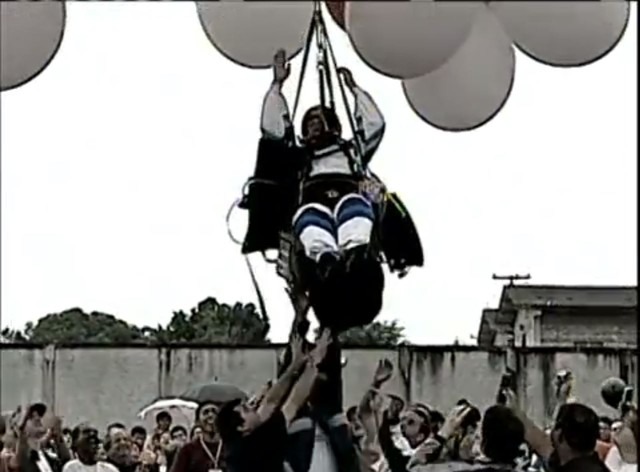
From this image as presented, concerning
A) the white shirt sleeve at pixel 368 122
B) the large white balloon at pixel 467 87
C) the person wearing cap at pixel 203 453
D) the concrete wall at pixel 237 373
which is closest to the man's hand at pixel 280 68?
the white shirt sleeve at pixel 368 122

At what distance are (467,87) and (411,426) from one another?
8.79ft

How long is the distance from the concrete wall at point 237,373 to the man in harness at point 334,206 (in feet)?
46.7

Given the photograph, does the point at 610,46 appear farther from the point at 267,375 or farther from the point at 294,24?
the point at 267,375

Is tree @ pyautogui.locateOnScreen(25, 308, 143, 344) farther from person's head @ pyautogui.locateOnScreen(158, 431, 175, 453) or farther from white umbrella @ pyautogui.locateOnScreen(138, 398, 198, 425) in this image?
person's head @ pyautogui.locateOnScreen(158, 431, 175, 453)

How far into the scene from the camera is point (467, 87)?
477 cm

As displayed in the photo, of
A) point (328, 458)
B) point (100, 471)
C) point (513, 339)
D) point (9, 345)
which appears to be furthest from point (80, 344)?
point (328, 458)

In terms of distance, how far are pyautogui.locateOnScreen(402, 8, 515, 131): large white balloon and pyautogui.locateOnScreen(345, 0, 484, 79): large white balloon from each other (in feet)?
1.98

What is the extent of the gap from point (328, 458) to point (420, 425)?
1.94 meters

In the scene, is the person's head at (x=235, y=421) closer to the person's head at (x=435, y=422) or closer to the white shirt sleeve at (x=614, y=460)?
the white shirt sleeve at (x=614, y=460)

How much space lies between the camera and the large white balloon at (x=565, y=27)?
3607 millimetres

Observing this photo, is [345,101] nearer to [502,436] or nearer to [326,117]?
[326,117]

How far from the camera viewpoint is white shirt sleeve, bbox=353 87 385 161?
507 centimetres

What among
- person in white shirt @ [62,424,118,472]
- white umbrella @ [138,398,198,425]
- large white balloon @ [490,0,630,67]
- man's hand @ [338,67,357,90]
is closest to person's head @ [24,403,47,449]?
person in white shirt @ [62,424,118,472]

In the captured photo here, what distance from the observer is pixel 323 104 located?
5.03 metres
